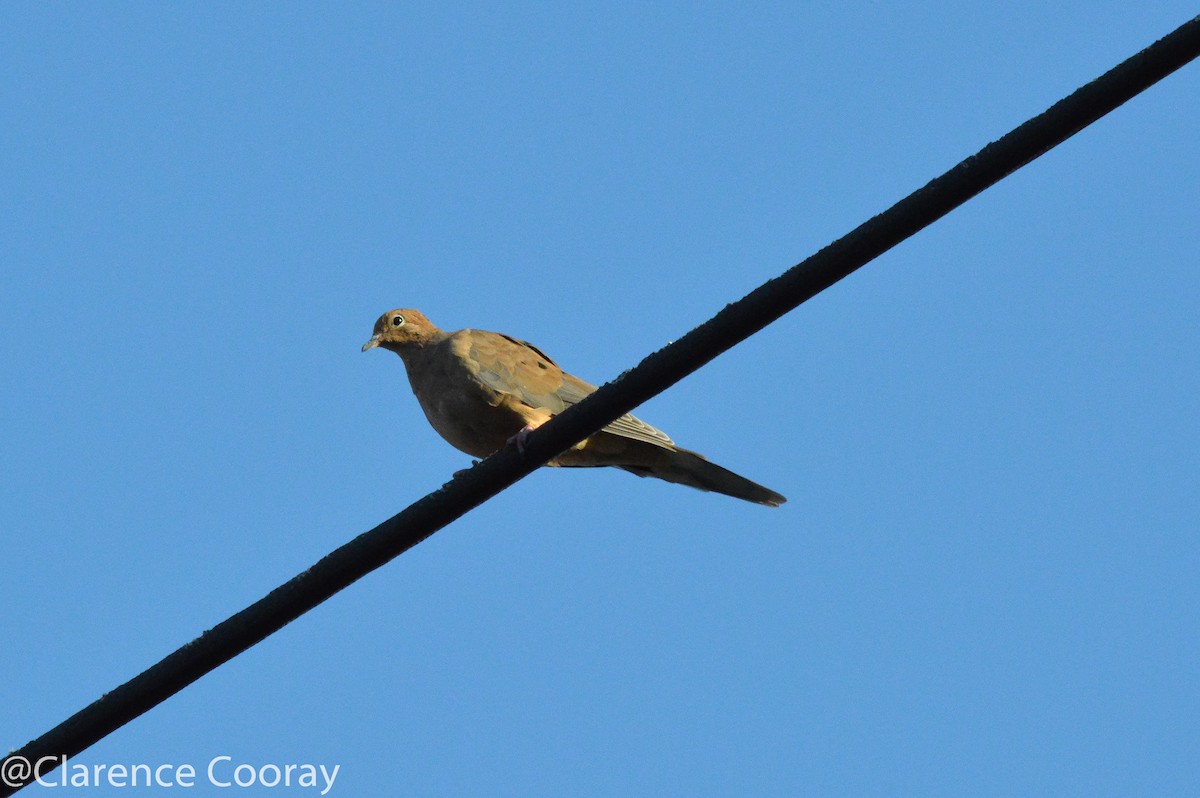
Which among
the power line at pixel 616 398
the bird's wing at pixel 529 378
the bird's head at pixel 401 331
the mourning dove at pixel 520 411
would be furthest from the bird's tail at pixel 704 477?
the power line at pixel 616 398

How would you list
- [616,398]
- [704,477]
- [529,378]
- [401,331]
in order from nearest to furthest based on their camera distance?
[616,398] < [704,477] < [529,378] < [401,331]

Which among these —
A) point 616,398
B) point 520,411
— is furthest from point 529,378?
point 616,398

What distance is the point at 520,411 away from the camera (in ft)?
21.9

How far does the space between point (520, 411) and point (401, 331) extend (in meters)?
1.24

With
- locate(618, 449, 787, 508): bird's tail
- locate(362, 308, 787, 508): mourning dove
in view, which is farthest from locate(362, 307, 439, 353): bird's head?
locate(618, 449, 787, 508): bird's tail

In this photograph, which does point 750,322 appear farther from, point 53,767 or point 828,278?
point 53,767

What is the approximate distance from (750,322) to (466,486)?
2.86 feet

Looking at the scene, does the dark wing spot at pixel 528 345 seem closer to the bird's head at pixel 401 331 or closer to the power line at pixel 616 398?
the bird's head at pixel 401 331

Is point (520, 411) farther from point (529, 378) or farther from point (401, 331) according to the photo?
point (401, 331)

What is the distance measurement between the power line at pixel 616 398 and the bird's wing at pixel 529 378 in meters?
2.64

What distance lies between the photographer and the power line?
305 cm

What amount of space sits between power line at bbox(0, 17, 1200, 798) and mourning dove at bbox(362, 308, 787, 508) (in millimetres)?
2672

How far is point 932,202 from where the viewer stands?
315cm

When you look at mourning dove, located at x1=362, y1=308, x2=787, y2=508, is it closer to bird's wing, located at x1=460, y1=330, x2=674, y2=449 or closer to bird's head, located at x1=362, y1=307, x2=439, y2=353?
bird's wing, located at x1=460, y1=330, x2=674, y2=449
